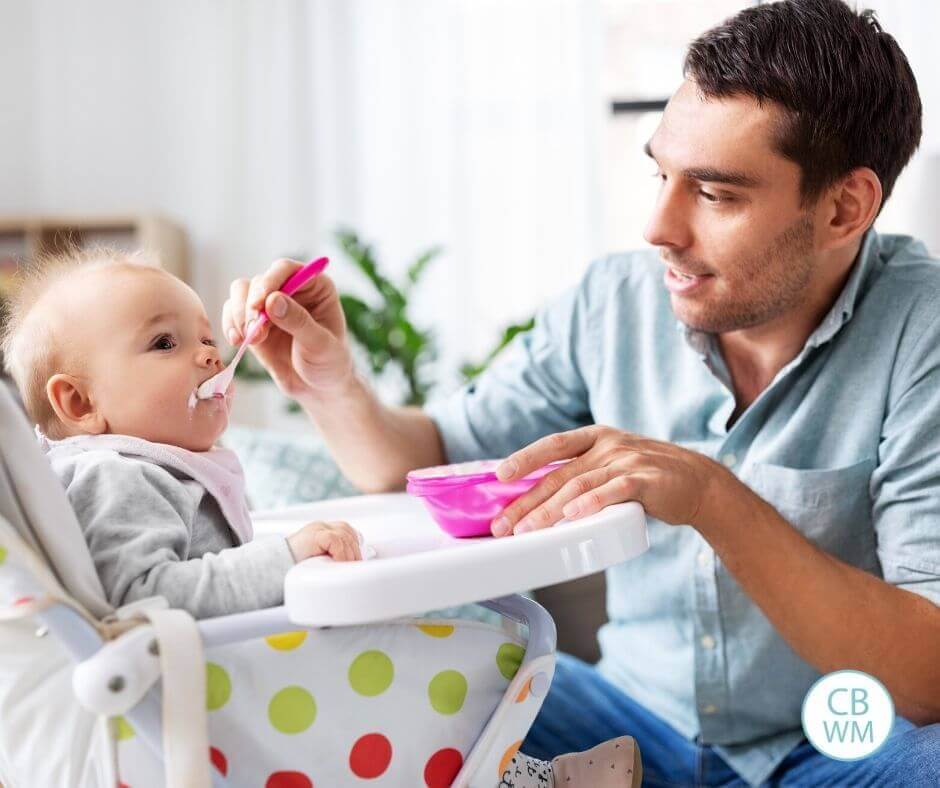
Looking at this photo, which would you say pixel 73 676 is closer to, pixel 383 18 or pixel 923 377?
pixel 923 377

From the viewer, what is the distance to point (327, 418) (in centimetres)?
131

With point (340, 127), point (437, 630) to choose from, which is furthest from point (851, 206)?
point (340, 127)

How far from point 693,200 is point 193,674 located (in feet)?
2.74

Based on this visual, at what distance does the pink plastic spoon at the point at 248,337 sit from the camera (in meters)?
0.90

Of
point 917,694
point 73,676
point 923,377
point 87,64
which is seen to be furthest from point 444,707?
point 87,64

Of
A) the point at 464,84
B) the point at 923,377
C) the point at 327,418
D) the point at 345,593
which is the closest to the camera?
the point at 345,593

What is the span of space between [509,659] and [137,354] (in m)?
0.42

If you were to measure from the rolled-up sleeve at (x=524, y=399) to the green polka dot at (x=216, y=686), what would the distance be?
779 millimetres

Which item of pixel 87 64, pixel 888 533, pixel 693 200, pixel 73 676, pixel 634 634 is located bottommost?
pixel 634 634

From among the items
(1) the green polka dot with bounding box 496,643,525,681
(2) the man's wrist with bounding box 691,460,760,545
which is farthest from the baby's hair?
(2) the man's wrist with bounding box 691,460,760,545

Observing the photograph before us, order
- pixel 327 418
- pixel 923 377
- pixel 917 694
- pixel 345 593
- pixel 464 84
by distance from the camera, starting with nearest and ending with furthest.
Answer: pixel 345 593 → pixel 917 694 → pixel 923 377 → pixel 327 418 → pixel 464 84

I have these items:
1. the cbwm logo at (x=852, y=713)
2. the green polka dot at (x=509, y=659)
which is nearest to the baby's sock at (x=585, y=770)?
the green polka dot at (x=509, y=659)

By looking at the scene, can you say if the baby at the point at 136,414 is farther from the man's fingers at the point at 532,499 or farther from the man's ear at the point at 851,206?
the man's ear at the point at 851,206

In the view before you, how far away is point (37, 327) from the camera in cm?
90
